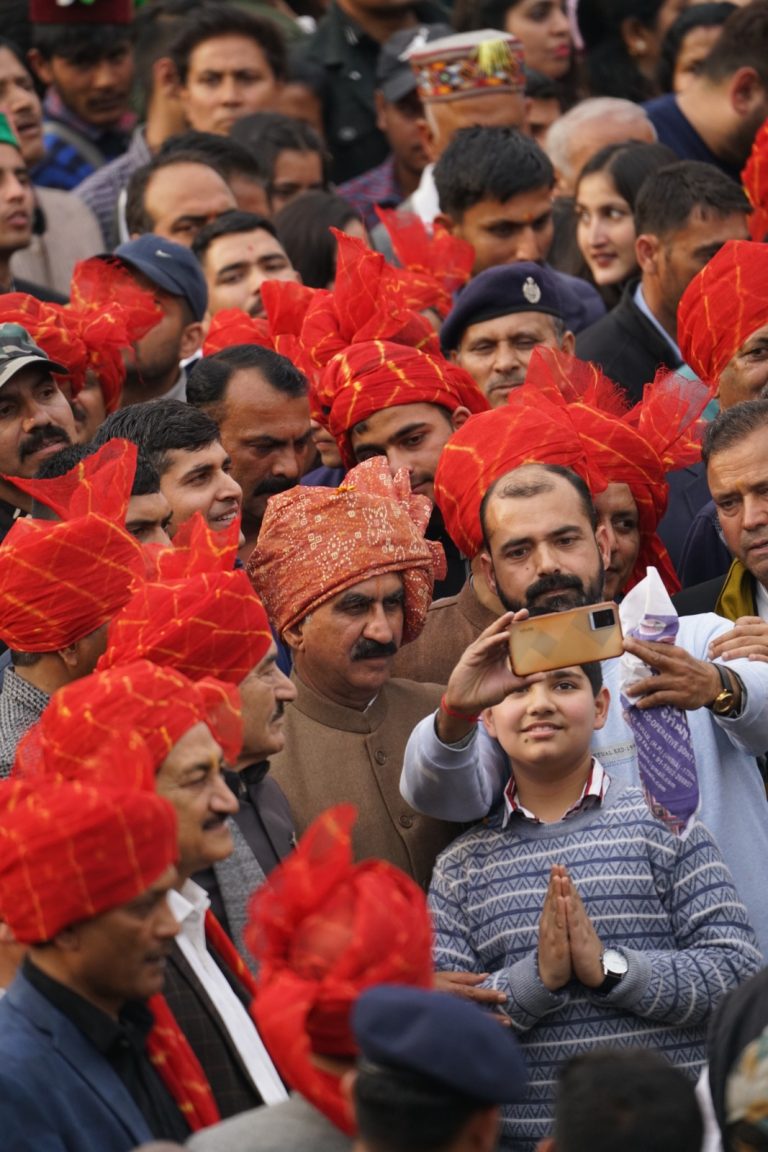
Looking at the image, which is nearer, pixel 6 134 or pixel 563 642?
pixel 563 642

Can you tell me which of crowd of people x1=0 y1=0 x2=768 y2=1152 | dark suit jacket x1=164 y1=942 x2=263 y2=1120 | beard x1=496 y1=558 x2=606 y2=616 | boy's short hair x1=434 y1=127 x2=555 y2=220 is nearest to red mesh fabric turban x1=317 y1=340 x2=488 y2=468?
crowd of people x1=0 y1=0 x2=768 y2=1152

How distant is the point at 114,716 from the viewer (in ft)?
14.7

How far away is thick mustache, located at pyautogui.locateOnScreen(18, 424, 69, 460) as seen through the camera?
6551 mm

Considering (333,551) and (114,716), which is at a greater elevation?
(114,716)

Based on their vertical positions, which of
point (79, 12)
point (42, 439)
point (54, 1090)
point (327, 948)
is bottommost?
point (79, 12)

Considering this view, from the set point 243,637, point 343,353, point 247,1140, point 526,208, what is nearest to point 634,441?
point 343,353

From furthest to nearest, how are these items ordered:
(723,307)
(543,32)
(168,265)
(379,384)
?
(543,32) < (168,265) < (723,307) < (379,384)

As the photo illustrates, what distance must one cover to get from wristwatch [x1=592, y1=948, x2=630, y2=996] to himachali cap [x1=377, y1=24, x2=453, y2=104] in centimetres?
617

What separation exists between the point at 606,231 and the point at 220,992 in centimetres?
489

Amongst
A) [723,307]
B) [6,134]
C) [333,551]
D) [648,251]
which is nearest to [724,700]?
[333,551]

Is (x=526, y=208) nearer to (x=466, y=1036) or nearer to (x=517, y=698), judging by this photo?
(x=517, y=698)

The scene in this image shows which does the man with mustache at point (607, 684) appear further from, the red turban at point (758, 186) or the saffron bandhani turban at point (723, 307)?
the red turban at point (758, 186)

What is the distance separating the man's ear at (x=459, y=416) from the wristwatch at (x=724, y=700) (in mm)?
1784

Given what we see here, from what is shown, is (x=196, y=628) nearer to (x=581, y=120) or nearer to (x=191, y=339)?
(x=191, y=339)
